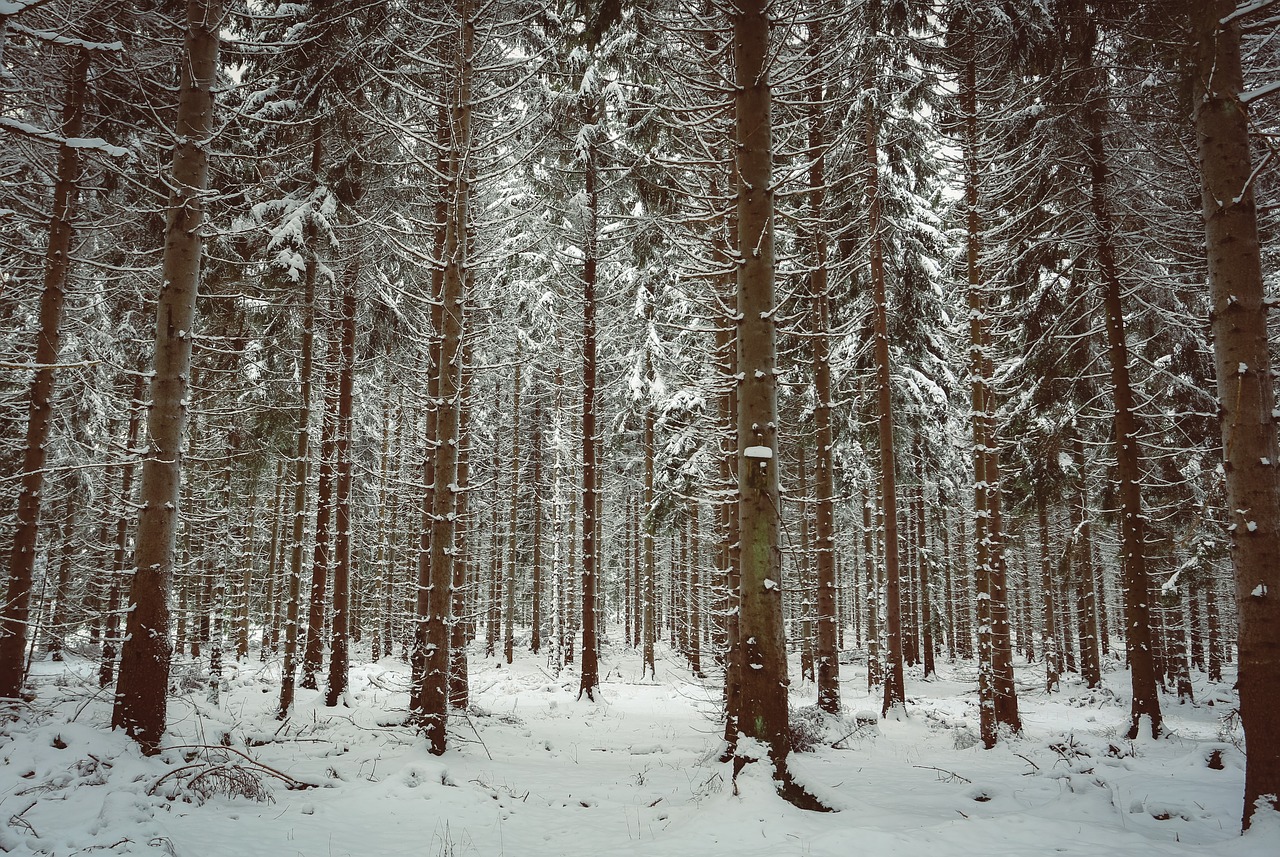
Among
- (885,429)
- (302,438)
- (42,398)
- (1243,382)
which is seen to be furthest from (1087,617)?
(42,398)

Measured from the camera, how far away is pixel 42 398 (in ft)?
30.7

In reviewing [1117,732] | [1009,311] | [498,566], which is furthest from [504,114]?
[498,566]

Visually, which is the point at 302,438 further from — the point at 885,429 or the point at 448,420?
the point at 885,429

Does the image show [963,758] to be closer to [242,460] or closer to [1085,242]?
[1085,242]

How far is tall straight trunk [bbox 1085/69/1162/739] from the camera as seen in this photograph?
10.8m

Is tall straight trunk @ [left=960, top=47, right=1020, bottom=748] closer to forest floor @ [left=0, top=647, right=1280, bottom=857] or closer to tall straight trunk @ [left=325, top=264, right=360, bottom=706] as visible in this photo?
forest floor @ [left=0, top=647, right=1280, bottom=857]

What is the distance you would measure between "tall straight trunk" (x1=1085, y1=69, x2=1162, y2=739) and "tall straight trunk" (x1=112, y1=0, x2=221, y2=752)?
1336 centimetres

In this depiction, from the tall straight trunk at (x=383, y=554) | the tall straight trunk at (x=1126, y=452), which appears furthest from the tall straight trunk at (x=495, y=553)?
the tall straight trunk at (x=1126, y=452)

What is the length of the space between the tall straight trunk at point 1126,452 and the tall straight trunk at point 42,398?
1623cm

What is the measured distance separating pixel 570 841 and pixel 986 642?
30.5 feet

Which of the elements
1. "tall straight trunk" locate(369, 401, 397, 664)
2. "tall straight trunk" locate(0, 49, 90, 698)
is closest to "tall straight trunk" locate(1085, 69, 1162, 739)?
"tall straight trunk" locate(0, 49, 90, 698)

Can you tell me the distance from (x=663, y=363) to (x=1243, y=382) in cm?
1348

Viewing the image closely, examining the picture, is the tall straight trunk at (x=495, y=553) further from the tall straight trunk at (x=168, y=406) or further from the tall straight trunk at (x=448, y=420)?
the tall straight trunk at (x=168, y=406)

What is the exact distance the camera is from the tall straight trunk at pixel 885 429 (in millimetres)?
12594
